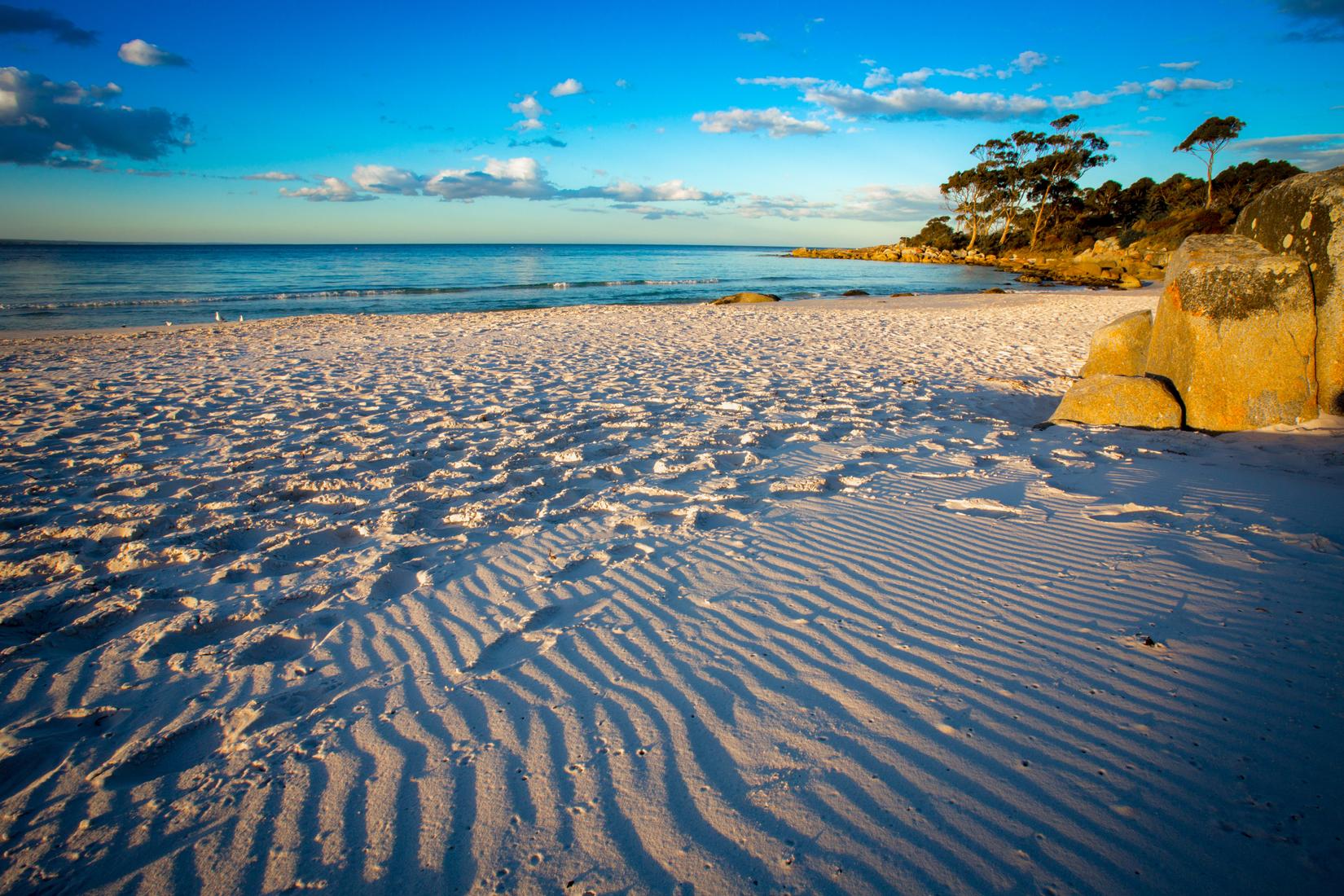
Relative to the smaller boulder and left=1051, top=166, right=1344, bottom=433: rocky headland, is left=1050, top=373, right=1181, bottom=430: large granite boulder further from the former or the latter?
the smaller boulder

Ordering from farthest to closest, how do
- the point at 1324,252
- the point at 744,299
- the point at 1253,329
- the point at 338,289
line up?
the point at 338,289 → the point at 744,299 → the point at 1253,329 → the point at 1324,252

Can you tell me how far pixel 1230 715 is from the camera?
2041 mm

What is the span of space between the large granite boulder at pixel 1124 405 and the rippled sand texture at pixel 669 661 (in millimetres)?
491

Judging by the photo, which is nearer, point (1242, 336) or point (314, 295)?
point (1242, 336)

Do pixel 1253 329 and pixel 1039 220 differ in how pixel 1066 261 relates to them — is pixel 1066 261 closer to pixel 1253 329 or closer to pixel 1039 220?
pixel 1039 220

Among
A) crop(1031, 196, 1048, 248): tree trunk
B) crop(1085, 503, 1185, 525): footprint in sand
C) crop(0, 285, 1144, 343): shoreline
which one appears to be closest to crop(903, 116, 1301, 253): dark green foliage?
crop(1031, 196, 1048, 248): tree trunk

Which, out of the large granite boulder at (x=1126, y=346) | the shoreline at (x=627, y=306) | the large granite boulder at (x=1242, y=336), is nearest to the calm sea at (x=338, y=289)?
the shoreline at (x=627, y=306)

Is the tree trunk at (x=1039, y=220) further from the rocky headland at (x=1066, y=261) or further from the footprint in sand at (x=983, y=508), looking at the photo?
the footprint in sand at (x=983, y=508)

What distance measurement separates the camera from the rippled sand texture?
1705mm

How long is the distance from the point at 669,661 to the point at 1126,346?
7.08 meters

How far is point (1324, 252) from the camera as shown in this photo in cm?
510

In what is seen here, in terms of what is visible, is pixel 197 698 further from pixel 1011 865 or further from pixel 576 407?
pixel 576 407

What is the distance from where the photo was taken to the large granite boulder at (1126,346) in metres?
6.65

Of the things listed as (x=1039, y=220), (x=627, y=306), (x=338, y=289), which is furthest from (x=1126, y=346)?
(x=1039, y=220)
